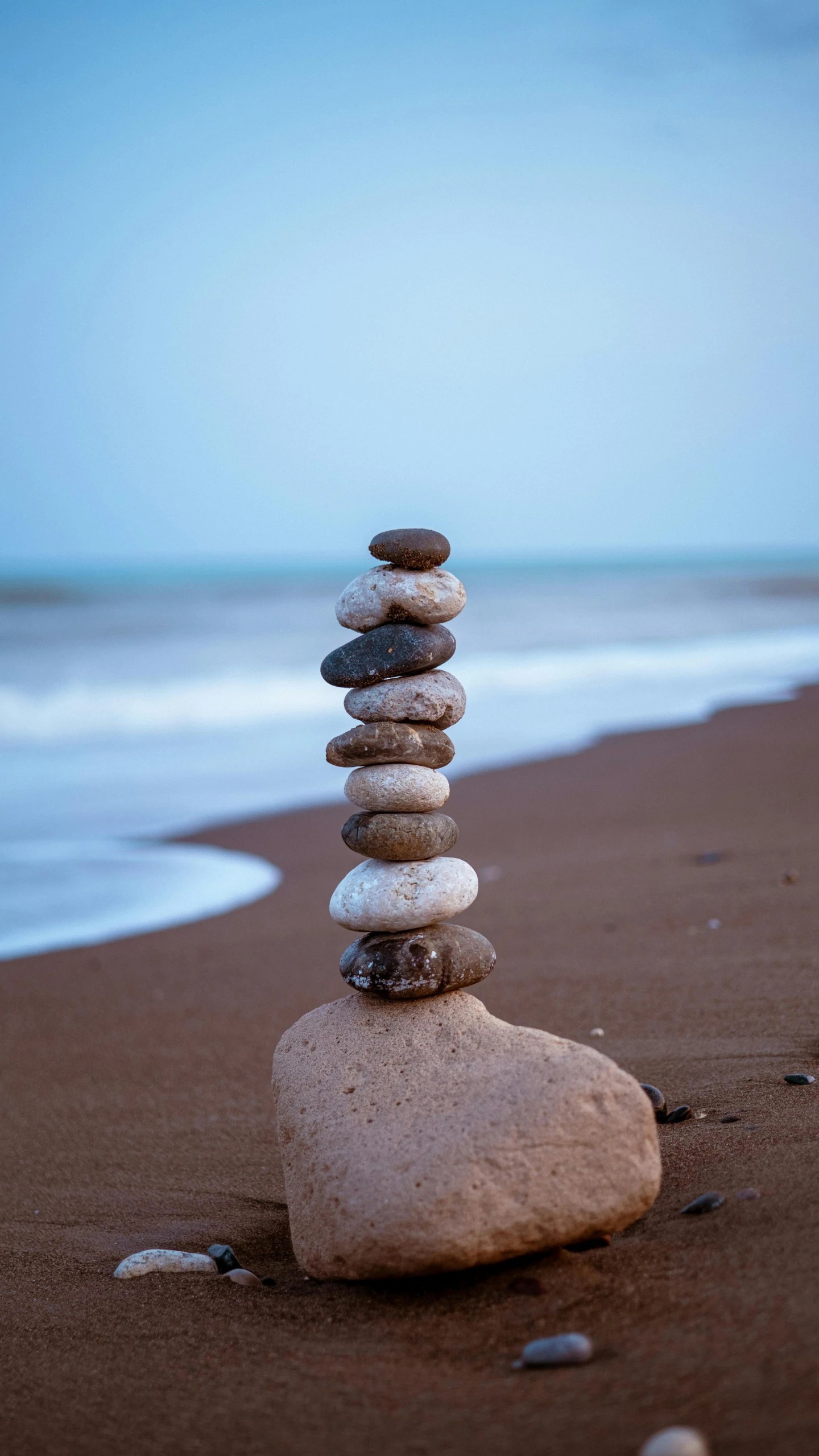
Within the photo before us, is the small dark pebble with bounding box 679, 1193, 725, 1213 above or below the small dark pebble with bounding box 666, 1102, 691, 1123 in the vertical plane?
below

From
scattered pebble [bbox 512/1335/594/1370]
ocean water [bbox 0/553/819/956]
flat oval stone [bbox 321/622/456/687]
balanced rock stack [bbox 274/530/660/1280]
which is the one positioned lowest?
scattered pebble [bbox 512/1335/594/1370]

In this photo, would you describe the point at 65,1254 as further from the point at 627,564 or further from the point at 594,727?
the point at 627,564

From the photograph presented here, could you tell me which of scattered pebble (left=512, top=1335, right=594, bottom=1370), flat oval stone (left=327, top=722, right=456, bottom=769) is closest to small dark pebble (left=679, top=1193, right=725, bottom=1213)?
scattered pebble (left=512, top=1335, right=594, bottom=1370)

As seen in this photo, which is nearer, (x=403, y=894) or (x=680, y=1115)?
(x=403, y=894)

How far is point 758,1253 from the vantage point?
2.67 meters

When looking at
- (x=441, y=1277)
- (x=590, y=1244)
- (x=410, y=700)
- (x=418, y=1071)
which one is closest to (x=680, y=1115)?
(x=590, y=1244)

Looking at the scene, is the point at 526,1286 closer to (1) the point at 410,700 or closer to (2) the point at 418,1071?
(2) the point at 418,1071

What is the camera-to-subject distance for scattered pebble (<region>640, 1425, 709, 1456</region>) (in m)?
1.88

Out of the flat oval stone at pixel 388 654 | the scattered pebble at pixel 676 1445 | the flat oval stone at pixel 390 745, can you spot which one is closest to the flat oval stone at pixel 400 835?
the flat oval stone at pixel 390 745

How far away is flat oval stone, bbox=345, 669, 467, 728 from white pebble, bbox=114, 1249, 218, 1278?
5.43 feet

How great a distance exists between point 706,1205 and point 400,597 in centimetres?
196

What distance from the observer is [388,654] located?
3.76m

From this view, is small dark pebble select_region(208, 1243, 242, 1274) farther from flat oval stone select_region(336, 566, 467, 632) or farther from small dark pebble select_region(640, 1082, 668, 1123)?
flat oval stone select_region(336, 566, 467, 632)

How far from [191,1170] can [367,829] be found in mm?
1408
